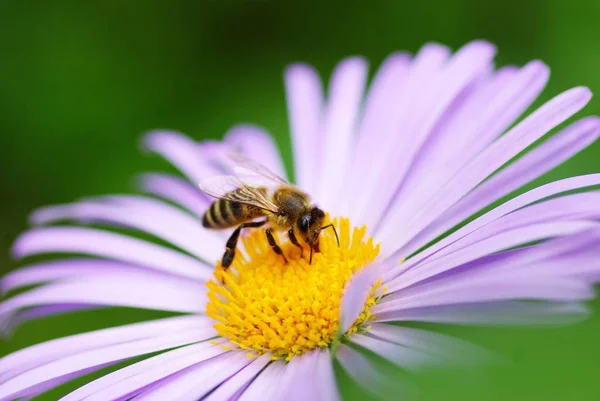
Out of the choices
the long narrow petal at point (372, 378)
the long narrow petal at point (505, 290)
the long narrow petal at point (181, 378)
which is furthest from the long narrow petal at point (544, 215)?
the long narrow petal at point (181, 378)

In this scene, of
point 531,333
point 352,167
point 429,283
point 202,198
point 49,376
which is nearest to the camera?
point 531,333

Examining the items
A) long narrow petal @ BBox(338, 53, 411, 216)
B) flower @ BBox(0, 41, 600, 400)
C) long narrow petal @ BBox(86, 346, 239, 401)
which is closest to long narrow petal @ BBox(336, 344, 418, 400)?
flower @ BBox(0, 41, 600, 400)

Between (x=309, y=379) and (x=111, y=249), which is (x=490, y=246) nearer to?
(x=309, y=379)

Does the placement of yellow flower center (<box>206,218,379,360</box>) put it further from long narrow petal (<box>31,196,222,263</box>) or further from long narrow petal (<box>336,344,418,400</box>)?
long narrow petal (<box>31,196,222,263</box>)

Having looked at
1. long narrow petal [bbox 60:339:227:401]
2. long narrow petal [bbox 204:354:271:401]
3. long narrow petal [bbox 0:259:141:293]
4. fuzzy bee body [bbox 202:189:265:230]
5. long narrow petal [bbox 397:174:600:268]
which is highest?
long narrow petal [bbox 0:259:141:293]

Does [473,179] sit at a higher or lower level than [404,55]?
lower

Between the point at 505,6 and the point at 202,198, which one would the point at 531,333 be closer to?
the point at 202,198

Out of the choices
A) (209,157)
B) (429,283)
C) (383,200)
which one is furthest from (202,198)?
(429,283)
